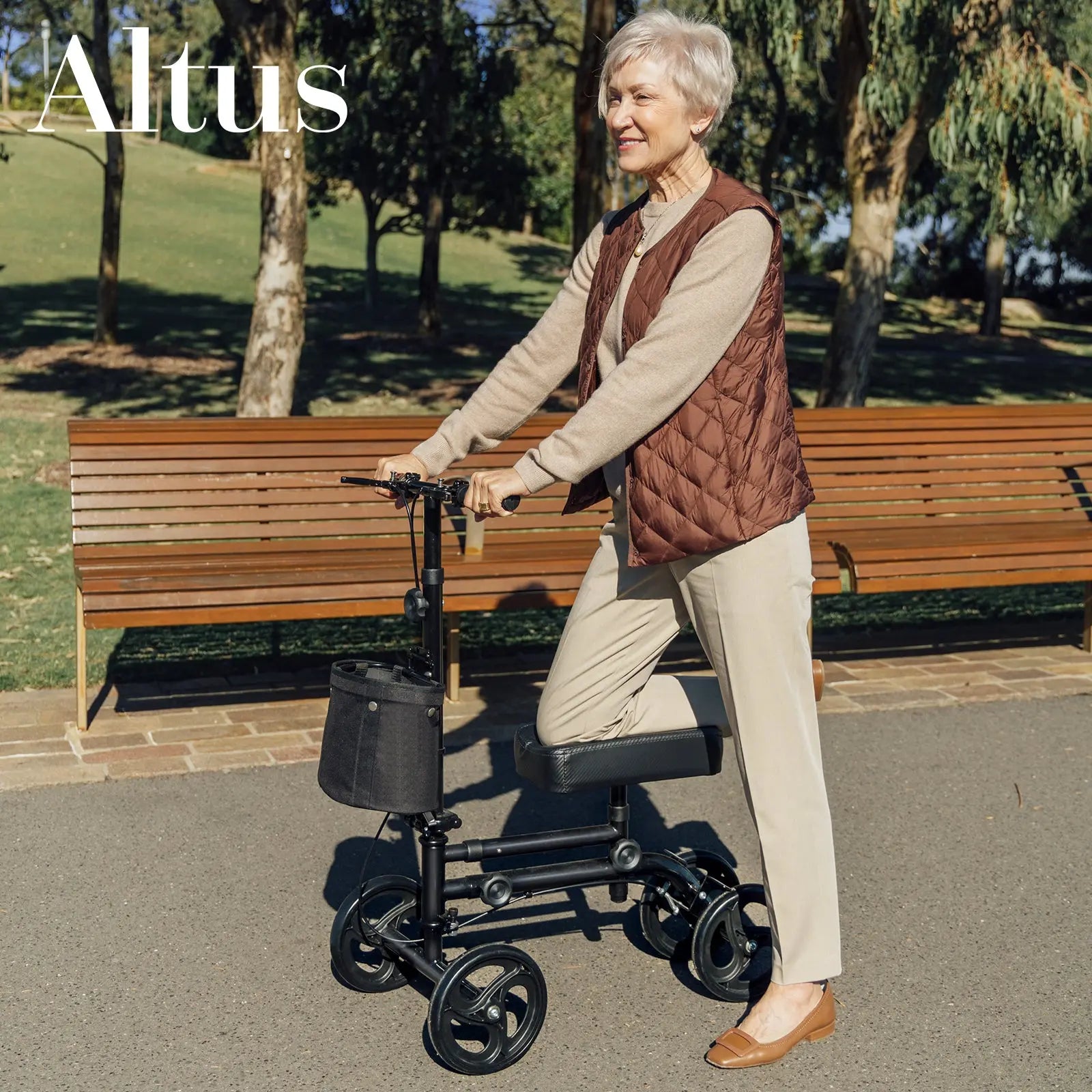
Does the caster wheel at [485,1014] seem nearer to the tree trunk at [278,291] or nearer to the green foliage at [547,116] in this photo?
the tree trunk at [278,291]

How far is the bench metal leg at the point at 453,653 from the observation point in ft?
19.7

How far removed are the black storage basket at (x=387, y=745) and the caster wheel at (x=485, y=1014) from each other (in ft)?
1.18

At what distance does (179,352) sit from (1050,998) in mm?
18654

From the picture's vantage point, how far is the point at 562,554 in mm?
6477

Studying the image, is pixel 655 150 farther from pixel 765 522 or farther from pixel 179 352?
pixel 179 352

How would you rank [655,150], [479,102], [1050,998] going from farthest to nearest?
[479,102] < [1050,998] < [655,150]

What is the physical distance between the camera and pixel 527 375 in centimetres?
369

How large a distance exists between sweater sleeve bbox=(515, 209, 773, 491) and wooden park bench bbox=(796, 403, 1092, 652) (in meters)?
3.54

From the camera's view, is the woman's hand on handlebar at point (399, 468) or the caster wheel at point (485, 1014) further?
the woman's hand on handlebar at point (399, 468)

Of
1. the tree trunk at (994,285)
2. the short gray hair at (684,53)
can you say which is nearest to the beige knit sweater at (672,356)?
the short gray hair at (684,53)

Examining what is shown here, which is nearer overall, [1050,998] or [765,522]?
[765,522]

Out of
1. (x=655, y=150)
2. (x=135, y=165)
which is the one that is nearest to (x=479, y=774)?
(x=655, y=150)

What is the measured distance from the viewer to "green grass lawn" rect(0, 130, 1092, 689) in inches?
289

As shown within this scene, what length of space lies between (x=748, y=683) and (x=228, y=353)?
18825 millimetres
